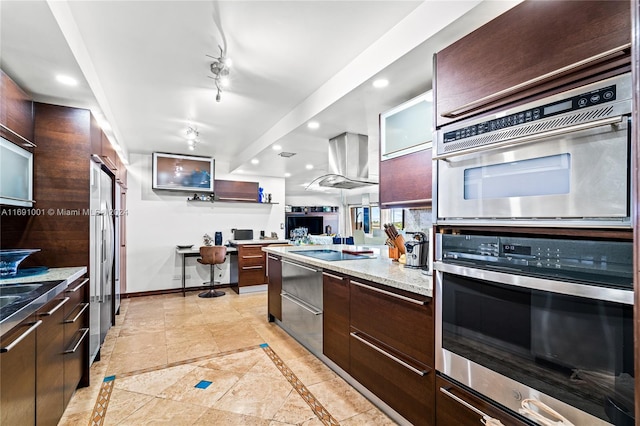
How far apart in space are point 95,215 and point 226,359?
1.67 metres

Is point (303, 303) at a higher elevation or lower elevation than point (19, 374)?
lower

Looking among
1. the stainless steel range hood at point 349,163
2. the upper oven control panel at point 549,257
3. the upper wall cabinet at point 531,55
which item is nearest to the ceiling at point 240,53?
the stainless steel range hood at point 349,163

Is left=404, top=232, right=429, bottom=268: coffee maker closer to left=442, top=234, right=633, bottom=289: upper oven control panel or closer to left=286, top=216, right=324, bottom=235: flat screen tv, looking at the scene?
left=442, top=234, right=633, bottom=289: upper oven control panel

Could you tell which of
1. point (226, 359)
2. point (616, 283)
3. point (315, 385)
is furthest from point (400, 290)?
point (226, 359)

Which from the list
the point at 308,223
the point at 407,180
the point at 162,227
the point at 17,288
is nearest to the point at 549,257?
the point at 407,180

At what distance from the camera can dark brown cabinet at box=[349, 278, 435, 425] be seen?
159cm

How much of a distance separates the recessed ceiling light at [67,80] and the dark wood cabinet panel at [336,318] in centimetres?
226

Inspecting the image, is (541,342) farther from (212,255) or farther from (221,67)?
(212,255)

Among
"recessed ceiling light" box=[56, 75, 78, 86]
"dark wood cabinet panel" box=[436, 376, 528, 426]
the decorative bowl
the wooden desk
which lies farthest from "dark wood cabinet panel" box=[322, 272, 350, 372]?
the wooden desk

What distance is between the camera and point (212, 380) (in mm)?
2395

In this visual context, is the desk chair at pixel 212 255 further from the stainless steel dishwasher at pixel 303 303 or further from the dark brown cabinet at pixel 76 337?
the dark brown cabinet at pixel 76 337

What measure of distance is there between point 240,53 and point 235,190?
155 inches

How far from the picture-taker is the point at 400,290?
1747 mm

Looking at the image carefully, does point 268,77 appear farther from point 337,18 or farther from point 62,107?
point 62,107
